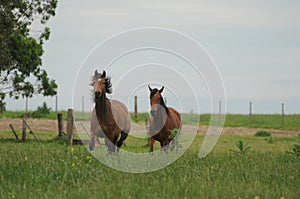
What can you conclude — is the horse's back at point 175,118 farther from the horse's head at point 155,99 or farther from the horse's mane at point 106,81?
the horse's mane at point 106,81

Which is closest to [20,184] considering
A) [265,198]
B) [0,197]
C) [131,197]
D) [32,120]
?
[0,197]

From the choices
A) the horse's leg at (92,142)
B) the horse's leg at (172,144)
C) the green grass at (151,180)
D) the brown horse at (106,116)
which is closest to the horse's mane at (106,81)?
the brown horse at (106,116)

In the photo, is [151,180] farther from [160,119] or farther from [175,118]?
[175,118]

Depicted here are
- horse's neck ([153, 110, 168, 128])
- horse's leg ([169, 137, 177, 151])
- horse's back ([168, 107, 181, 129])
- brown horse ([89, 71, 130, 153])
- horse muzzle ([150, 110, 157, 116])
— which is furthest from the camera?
horse's back ([168, 107, 181, 129])

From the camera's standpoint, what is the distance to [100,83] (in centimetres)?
1636

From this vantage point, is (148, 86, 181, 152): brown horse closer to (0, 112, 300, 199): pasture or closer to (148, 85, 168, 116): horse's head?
(148, 85, 168, 116): horse's head

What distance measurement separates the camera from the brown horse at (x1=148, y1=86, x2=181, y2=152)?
1803 centimetres

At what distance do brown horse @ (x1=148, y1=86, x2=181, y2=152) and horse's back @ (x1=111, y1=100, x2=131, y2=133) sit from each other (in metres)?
0.93

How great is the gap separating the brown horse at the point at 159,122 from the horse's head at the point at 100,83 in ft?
5.50

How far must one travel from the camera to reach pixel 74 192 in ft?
30.0

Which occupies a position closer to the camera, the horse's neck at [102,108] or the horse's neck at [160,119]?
the horse's neck at [102,108]

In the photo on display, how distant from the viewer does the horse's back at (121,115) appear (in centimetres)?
1800

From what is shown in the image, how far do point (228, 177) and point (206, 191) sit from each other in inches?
77.9

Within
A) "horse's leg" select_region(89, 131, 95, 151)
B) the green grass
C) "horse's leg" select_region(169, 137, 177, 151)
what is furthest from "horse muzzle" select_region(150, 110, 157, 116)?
the green grass
